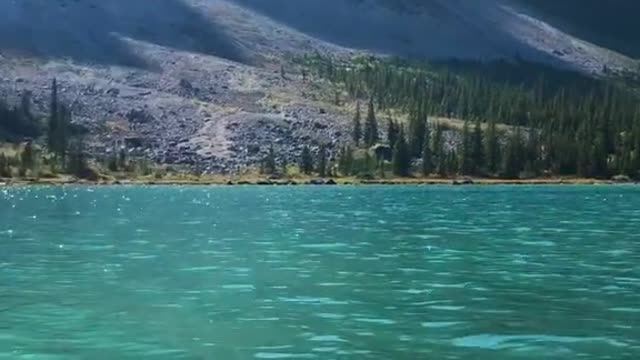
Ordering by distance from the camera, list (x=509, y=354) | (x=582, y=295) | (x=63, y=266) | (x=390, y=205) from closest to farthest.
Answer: (x=509, y=354)
(x=582, y=295)
(x=63, y=266)
(x=390, y=205)

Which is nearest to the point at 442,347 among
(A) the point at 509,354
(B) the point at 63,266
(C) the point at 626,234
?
(A) the point at 509,354

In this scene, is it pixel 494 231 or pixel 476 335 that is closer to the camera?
pixel 476 335

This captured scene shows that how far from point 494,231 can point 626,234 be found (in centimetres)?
836

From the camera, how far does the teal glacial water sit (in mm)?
28281

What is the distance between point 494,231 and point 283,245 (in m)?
16.8

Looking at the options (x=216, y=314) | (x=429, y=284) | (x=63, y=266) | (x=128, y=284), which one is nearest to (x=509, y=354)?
(x=216, y=314)

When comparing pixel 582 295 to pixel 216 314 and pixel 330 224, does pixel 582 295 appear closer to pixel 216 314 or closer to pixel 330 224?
pixel 216 314

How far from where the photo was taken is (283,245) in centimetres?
5994

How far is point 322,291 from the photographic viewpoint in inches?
1542

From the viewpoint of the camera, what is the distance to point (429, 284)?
40844 millimetres

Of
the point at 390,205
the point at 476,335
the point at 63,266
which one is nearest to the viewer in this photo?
the point at 476,335

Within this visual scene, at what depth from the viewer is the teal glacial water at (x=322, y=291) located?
2828cm

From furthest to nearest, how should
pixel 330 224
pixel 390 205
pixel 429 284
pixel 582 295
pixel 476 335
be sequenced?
1. pixel 390 205
2. pixel 330 224
3. pixel 429 284
4. pixel 582 295
5. pixel 476 335

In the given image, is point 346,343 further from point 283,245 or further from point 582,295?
point 283,245
